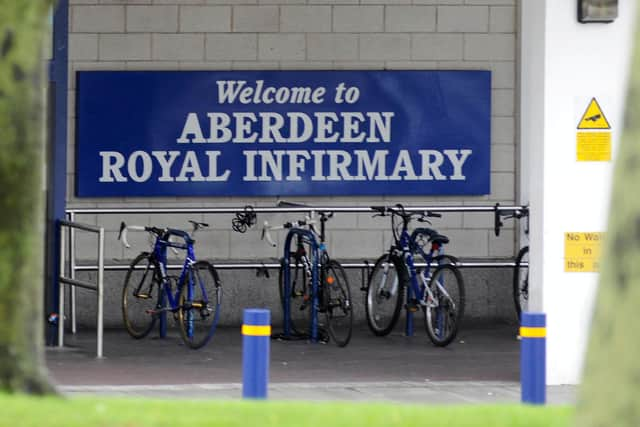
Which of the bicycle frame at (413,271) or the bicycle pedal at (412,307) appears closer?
the bicycle frame at (413,271)

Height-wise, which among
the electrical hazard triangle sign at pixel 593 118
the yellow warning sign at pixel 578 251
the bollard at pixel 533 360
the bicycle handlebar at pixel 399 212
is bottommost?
the bollard at pixel 533 360

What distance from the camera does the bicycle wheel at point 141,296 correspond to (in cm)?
1419

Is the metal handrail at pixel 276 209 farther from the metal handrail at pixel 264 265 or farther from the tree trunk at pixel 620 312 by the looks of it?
the tree trunk at pixel 620 312

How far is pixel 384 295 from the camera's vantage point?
14648mm

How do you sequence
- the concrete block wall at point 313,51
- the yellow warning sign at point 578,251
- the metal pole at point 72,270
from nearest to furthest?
1. the yellow warning sign at point 578,251
2. the metal pole at point 72,270
3. the concrete block wall at point 313,51

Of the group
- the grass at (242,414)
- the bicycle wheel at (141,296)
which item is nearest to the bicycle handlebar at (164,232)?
the bicycle wheel at (141,296)

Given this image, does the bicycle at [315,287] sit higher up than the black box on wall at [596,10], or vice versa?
the black box on wall at [596,10]

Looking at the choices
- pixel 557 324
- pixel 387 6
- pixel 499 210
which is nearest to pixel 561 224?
pixel 557 324

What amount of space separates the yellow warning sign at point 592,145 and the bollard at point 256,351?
11.4 ft

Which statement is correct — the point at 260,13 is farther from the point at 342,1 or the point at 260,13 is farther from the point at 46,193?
the point at 46,193

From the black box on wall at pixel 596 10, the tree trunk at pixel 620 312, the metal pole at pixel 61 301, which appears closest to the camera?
the tree trunk at pixel 620 312

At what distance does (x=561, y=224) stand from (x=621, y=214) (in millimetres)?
6418

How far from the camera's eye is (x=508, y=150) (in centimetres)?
1617

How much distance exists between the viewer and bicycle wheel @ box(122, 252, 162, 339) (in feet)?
46.5
